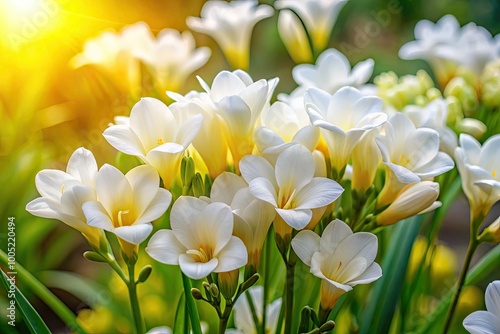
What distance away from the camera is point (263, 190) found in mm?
413

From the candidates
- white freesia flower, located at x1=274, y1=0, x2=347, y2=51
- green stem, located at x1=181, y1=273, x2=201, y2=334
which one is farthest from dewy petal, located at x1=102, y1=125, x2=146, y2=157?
white freesia flower, located at x1=274, y1=0, x2=347, y2=51

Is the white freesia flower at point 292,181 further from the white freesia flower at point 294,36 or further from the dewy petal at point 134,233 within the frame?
the white freesia flower at point 294,36

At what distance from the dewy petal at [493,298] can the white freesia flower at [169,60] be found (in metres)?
0.50

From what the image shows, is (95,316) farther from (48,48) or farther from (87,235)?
(48,48)

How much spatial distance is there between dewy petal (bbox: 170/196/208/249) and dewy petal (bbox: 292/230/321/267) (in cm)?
7

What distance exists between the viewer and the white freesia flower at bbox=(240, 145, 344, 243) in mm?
429

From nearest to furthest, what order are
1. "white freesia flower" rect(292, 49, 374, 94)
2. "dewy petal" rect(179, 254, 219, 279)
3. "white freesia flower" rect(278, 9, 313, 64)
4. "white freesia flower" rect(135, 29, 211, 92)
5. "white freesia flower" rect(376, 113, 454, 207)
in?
"dewy petal" rect(179, 254, 219, 279)
"white freesia flower" rect(376, 113, 454, 207)
"white freesia flower" rect(292, 49, 374, 94)
"white freesia flower" rect(135, 29, 211, 92)
"white freesia flower" rect(278, 9, 313, 64)

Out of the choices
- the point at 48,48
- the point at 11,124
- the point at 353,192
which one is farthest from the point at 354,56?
the point at 353,192

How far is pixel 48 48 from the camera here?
129 cm

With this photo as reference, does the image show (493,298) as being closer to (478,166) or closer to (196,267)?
(478,166)

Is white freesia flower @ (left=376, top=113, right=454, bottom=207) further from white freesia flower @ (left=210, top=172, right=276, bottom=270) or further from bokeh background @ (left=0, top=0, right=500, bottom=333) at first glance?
bokeh background @ (left=0, top=0, right=500, bottom=333)

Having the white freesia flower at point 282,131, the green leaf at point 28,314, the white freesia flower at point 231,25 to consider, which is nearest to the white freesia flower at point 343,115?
the white freesia flower at point 282,131

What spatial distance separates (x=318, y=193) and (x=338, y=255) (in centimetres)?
5

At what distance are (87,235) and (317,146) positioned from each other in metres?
0.20
